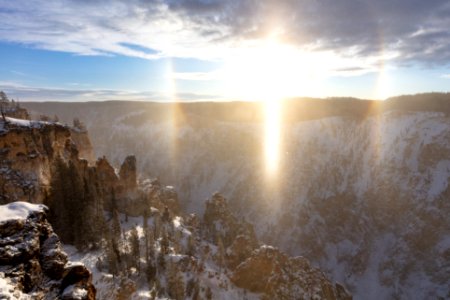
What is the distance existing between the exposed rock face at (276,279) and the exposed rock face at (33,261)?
170 ft

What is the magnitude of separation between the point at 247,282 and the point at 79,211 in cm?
3361

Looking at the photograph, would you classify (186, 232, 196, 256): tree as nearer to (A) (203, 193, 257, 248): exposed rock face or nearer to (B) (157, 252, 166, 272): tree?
(B) (157, 252, 166, 272): tree

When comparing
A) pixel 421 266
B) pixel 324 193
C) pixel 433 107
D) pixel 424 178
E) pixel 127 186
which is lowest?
pixel 421 266

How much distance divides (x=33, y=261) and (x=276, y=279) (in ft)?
186

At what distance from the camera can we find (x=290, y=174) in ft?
534

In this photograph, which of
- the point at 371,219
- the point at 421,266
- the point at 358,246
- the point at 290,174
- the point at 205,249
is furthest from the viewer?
the point at 290,174

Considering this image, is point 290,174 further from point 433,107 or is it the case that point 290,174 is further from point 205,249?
point 205,249

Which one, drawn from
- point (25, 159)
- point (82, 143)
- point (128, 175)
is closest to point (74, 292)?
point (25, 159)

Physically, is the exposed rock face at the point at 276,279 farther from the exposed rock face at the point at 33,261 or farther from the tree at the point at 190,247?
the exposed rock face at the point at 33,261

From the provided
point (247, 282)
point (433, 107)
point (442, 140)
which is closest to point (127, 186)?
point (247, 282)

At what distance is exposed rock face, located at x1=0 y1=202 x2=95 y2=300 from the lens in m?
14.4

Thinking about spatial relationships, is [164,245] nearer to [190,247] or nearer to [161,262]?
[161,262]

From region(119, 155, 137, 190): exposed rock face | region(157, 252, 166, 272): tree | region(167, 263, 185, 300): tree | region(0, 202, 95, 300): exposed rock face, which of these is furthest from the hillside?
region(0, 202, 95, 300): exposed rock face

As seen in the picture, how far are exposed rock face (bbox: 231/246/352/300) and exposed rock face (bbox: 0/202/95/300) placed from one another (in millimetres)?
51877
